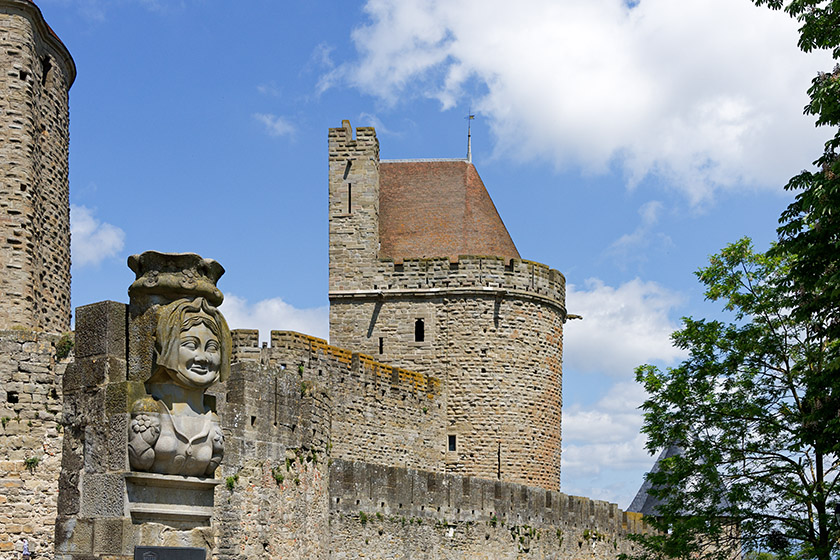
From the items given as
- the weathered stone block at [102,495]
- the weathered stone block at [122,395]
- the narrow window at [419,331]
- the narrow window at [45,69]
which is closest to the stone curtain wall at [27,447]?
the weathered stone block at [102,495]

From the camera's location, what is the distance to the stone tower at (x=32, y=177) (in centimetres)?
2012

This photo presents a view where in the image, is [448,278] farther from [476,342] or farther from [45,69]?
[45,69]

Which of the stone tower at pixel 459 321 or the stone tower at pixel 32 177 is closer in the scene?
the stone tower at pixel 32 177

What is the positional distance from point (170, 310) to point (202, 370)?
0.46 meters

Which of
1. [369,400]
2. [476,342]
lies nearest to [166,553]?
[369,400]

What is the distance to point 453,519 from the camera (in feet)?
75.6

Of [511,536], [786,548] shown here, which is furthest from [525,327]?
[786,548]

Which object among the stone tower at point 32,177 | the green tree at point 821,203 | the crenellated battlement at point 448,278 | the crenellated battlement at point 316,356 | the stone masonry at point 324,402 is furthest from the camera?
the crenellated battlement at point 448,278

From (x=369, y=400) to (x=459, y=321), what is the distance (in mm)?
4400

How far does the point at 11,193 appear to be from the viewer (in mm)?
20375

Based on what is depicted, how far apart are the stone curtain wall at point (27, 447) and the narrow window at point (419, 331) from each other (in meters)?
17.7

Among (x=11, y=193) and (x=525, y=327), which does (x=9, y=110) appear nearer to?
(x=11, y=193)

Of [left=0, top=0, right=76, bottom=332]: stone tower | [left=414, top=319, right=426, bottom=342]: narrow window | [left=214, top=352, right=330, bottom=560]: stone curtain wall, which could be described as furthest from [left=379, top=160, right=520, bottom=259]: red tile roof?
[left=214, top=352, right=330, bottom=560]: stone curtain wall

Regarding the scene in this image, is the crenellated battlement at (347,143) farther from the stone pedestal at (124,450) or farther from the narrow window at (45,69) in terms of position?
the stone pedestal at (124,450)
